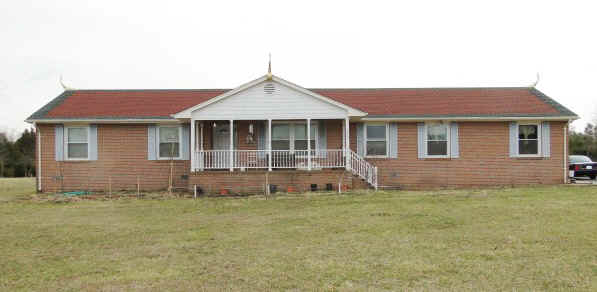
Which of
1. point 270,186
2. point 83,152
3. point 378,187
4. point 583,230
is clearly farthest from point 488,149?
point 83,152

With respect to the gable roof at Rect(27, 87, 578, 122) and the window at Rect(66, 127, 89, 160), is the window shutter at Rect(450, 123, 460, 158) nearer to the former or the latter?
the gable roof at Rect(27, 87, 578, 122)

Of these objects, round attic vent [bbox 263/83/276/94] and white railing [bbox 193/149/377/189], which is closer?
round attic vent [bbox 263/83/276/94]

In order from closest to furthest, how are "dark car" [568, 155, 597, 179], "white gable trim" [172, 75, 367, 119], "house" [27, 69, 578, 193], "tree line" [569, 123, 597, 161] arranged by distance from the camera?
"white gable trim" [172, 75, 367, 119] → "house" [27, 69, 578, 193] → "dark car" [568, 155, 597, 179] → "tree line" [569, 123, 597, 161]

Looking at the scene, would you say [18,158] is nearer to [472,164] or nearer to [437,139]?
[437,139]

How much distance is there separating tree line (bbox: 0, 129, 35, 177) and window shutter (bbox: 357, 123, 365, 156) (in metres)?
36.2

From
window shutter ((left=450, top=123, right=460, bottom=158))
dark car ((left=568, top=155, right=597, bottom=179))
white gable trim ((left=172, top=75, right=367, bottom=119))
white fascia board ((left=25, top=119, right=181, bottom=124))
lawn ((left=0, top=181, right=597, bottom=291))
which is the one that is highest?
white gable trim ((left=172, top=75, right=367, bottom=119))

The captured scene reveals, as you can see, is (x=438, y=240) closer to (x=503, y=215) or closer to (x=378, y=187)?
(x=503, y=215)

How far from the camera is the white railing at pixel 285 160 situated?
17.3 metres

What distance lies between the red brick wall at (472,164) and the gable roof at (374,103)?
0.75 metres

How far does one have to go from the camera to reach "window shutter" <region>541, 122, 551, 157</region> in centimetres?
1819

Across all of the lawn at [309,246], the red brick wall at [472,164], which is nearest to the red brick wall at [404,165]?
the red brick wall at [472,164]

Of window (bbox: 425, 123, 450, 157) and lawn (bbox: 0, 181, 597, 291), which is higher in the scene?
window (bbox: 425, 123, 450, 157)

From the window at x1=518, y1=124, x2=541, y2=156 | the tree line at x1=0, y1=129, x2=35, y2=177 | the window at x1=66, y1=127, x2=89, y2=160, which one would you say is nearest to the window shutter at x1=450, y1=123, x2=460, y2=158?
the window at x1=518, y1=124, x2=541, y2=156

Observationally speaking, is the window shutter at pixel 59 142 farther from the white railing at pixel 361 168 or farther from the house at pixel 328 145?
the white railing at pixel 361 168
